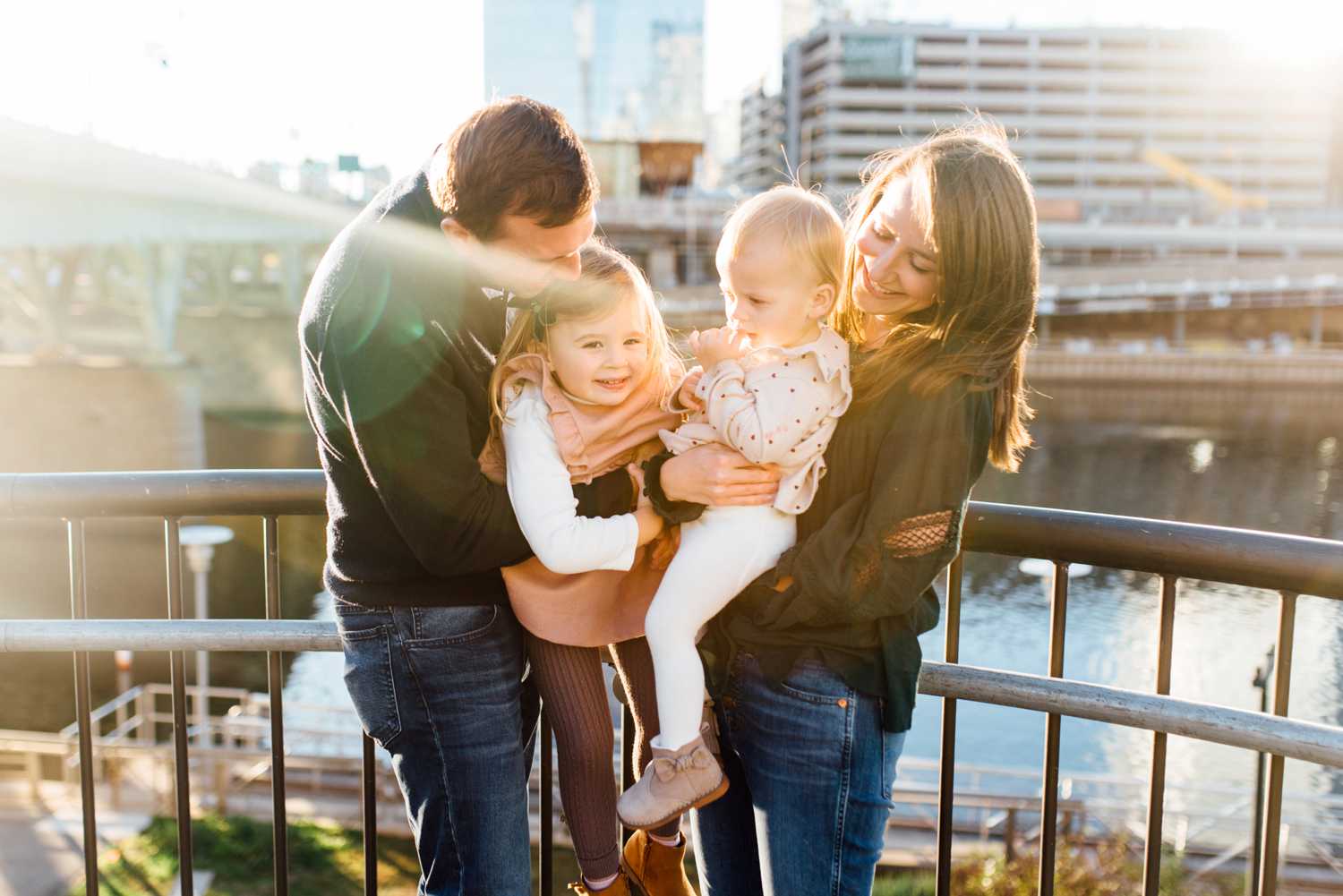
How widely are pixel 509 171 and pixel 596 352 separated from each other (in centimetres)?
41

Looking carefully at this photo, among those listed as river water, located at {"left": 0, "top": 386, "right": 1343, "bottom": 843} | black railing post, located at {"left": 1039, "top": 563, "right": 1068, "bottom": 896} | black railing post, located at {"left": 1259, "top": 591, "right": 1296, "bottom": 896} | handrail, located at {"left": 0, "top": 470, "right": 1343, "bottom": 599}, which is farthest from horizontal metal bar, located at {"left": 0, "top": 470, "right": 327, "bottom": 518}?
river water, located at {"left": 0, "top": 386, "right": 1343, "bottom": 843}

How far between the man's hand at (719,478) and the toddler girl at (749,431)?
0.02m

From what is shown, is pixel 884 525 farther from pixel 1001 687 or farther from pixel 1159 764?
pixel 1159 764

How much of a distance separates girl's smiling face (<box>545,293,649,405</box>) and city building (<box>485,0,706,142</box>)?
87.4 m

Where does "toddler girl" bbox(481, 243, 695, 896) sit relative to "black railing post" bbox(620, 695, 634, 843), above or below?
above

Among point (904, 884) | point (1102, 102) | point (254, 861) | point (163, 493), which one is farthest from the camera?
point (1102, 102)

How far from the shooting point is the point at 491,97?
1.99 metres

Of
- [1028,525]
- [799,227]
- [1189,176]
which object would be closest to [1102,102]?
[1189,176]

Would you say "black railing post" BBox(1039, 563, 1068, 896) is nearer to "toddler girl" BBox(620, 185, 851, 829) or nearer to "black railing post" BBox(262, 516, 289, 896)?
"toddler girl" BBox(620, 185, 851, 829)

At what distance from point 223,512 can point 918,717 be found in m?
17.9

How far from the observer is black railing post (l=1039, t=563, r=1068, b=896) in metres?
2.31

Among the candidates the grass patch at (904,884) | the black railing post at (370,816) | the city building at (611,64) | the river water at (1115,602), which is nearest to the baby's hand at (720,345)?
the black railing post at (370,816)

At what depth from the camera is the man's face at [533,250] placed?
188 cm

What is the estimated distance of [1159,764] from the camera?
2.25 m
